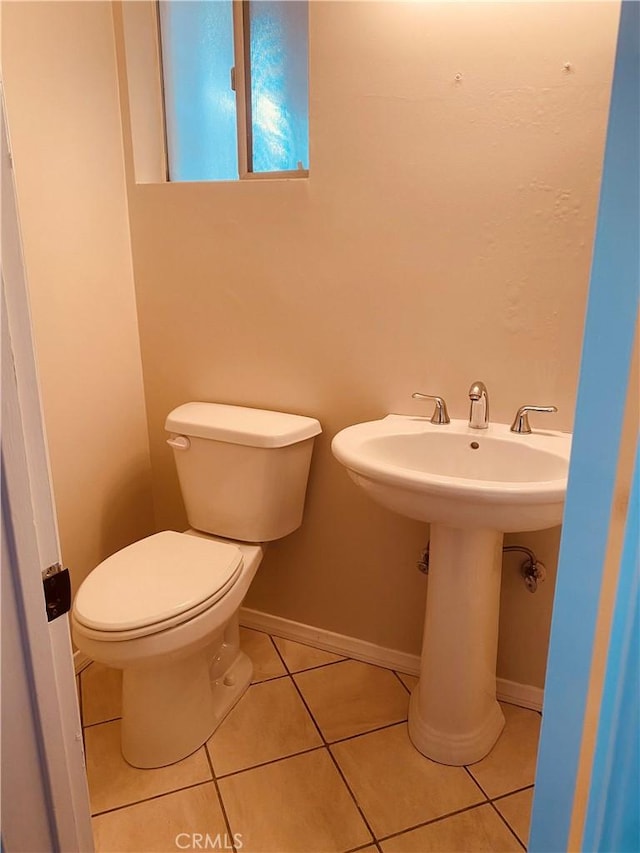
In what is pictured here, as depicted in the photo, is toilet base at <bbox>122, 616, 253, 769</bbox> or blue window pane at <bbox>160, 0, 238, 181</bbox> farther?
blue window pane at <bbox>160, 0, 238, 181</bbox>

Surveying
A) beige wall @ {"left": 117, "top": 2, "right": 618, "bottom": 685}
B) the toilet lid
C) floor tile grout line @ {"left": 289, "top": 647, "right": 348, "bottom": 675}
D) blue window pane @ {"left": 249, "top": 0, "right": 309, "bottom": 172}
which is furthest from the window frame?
floor tile grout line @ {"left": 289, "top": 647, "right": 348, "bottom": 675}

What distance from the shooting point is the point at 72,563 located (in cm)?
182

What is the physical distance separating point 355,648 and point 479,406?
0.91 meters

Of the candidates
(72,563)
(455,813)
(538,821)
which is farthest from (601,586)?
(72,563)

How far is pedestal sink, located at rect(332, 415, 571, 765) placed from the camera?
4.59 ft

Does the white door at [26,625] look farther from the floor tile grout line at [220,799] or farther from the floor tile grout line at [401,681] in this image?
the floor tile grout line at [401,681]

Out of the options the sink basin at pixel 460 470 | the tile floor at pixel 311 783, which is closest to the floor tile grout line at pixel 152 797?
the tile floor at pixel 311 783

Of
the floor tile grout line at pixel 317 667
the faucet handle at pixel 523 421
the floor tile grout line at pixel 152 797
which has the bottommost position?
the floor tile grout line at pixel 152 797

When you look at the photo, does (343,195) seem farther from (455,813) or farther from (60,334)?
(455,813)

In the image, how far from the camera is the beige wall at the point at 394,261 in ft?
4.50

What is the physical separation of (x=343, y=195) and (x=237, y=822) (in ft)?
5.02

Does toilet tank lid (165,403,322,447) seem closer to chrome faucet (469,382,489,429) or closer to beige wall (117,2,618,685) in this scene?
beige wall (117,2,618,685)

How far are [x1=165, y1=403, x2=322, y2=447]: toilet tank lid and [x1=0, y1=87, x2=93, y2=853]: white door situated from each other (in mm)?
924

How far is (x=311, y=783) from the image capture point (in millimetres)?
1508
